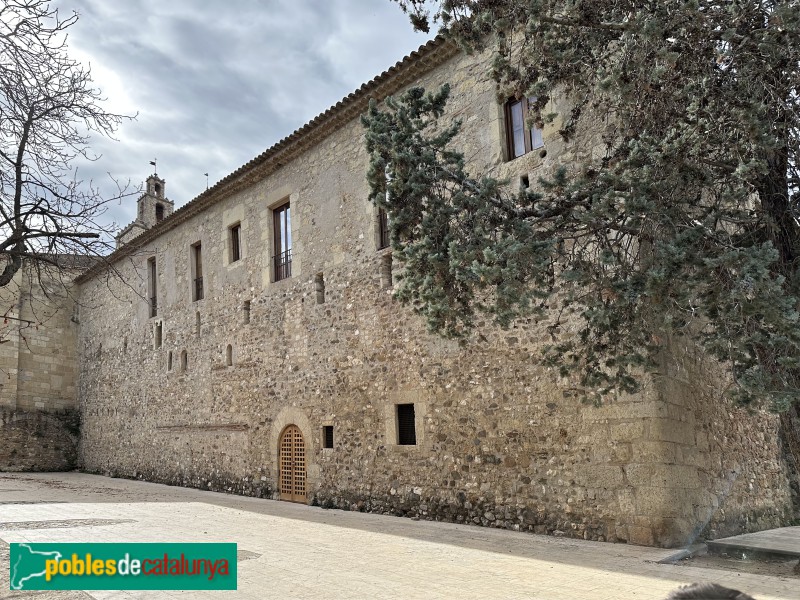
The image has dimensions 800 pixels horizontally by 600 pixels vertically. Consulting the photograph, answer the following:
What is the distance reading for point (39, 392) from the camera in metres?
20.0

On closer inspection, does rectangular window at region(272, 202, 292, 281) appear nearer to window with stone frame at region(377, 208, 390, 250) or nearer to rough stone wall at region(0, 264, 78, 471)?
window with stone frame at region(377, 208, 390, 250)

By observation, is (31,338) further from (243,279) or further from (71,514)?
(71,514)

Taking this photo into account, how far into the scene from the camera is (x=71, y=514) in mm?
8594

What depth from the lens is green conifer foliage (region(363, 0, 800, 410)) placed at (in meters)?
4.91

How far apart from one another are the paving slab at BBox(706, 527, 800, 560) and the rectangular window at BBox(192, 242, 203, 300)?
37.9 feet

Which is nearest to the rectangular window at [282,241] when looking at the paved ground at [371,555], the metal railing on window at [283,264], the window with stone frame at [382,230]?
the metal railing on window at [283,264]

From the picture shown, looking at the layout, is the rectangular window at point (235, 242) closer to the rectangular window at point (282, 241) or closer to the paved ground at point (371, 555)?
the rectangular window at point (282, 241)

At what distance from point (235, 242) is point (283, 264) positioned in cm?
216

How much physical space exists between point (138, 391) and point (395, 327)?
10.2 meters

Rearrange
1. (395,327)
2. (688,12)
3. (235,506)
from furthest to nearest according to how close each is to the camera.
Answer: (235,506)
(395,327)
(688,12)

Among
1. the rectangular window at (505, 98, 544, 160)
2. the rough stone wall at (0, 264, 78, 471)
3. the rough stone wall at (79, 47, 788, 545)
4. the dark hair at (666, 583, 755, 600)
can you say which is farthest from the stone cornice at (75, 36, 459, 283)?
the rough stone wall at (0, 264, 78, 471)

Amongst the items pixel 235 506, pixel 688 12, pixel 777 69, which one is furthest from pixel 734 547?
pixel 235 506

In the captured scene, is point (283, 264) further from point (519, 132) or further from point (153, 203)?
point (153, 203)

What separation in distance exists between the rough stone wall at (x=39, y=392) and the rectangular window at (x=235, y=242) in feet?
25.8
